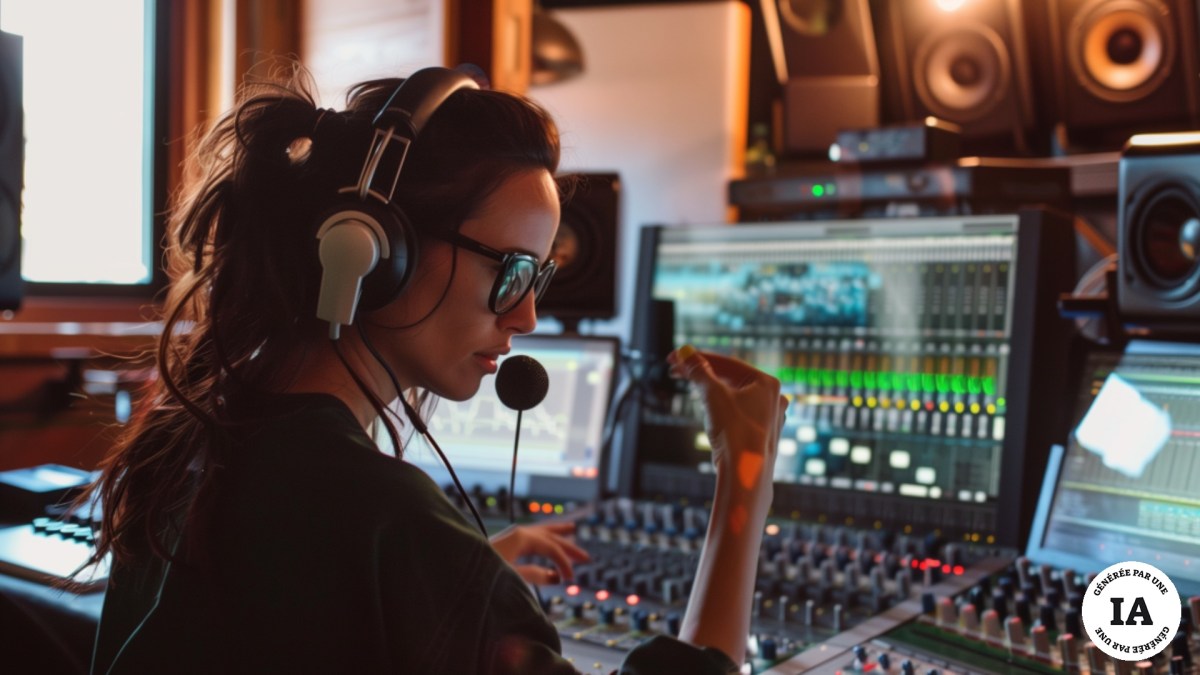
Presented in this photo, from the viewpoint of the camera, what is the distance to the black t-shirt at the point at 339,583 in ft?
2.35

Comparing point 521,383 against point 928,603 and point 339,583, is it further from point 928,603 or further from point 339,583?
point 928,603

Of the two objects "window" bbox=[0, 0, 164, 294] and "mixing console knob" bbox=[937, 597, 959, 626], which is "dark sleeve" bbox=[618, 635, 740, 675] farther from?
"window" bbox=[0, 0, 164, 294]

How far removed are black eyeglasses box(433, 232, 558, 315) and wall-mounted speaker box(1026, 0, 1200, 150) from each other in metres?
2.09

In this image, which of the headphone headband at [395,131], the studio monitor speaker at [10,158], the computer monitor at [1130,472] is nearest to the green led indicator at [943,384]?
the computer monitor at [1130,472]

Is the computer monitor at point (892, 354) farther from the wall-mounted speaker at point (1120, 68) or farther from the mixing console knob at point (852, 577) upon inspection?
the wall-mounted speaker at point (1120, 68)

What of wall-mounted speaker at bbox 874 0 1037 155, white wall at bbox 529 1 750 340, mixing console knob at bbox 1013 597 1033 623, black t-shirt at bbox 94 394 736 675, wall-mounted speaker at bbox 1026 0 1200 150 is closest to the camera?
black t-shirt at bbox 94 394 736 675

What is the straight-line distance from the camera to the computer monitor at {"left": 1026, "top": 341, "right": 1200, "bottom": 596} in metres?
1.27

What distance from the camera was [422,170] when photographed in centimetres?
89

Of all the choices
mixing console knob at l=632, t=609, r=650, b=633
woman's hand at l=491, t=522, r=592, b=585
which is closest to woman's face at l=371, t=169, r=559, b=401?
woman's hand at l=491, t=522, r=592, b=585

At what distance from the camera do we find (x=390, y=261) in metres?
0.83

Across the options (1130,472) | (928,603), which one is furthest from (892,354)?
(928,603)

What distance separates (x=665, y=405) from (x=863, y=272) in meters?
0.40

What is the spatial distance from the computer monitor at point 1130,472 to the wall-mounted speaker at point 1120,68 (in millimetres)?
1335

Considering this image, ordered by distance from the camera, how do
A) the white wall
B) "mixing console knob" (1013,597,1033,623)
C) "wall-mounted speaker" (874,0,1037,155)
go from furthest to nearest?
"wall-mounted speaker" (874,0,1037,155) < the white wall < "mixing console knob" (1013,597,1033,623)
